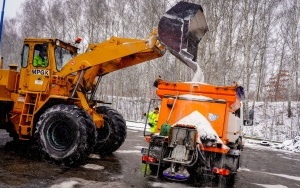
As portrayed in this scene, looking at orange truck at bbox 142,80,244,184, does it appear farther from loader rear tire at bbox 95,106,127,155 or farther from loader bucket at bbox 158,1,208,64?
loader rear tire at bbox 95,106,127,155

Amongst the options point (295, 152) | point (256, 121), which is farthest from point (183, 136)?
point (256, 121)

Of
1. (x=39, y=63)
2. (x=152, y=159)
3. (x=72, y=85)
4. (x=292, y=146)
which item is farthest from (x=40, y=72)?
(x=292, y=146)

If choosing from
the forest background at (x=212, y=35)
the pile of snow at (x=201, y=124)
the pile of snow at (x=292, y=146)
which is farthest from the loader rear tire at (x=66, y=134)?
the forest background at (x=212, y=35)

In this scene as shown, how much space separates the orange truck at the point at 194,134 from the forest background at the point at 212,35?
13.9 m

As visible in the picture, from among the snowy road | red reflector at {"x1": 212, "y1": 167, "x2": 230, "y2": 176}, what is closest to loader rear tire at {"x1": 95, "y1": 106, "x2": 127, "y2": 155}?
the snowy road

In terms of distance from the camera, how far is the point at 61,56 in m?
8.89

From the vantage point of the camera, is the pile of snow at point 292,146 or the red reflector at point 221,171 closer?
the red reflector at point 221,171

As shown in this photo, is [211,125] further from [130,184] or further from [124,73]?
[124,73]

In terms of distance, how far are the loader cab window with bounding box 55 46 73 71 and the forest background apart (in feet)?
43.3

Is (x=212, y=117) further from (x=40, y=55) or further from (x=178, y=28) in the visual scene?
(x=40, y=55)

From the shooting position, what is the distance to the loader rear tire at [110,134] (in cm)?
928

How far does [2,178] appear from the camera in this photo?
6113mm

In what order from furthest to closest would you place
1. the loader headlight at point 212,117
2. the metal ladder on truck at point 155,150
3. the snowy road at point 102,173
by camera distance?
1. the loader headlight at point 212,117
2. the metal ladder on truck at point 155,150
3. the snowy road at point 102,173

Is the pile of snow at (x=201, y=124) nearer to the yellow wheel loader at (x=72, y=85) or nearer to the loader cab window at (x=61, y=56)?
the yellow wheel loader at (x=72, y=85)
